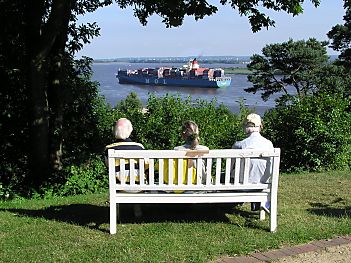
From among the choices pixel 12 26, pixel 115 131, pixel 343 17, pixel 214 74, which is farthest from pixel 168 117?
pixel 214 74

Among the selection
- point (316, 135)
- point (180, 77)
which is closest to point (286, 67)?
point (316, 135)

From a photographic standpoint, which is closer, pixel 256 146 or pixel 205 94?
pixel 256 146

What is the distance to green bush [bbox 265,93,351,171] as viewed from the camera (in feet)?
30.9

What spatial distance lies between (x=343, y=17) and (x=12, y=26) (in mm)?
27053

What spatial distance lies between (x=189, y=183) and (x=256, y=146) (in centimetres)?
89

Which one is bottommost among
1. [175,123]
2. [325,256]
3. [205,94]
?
[205,94]

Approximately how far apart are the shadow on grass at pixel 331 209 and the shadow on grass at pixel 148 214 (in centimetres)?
71

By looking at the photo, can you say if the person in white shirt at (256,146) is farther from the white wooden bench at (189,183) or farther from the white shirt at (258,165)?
the white wooden bench at (189,183)

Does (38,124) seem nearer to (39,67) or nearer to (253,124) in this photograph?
(39,67)

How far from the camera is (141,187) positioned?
448cm

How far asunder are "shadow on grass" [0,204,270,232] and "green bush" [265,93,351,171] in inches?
178

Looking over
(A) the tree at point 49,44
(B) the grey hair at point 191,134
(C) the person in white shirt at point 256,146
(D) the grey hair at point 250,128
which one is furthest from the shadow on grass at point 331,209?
(A) the tree at point 49,44

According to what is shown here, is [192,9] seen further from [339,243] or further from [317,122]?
[339,243]

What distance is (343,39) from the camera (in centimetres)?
3119
